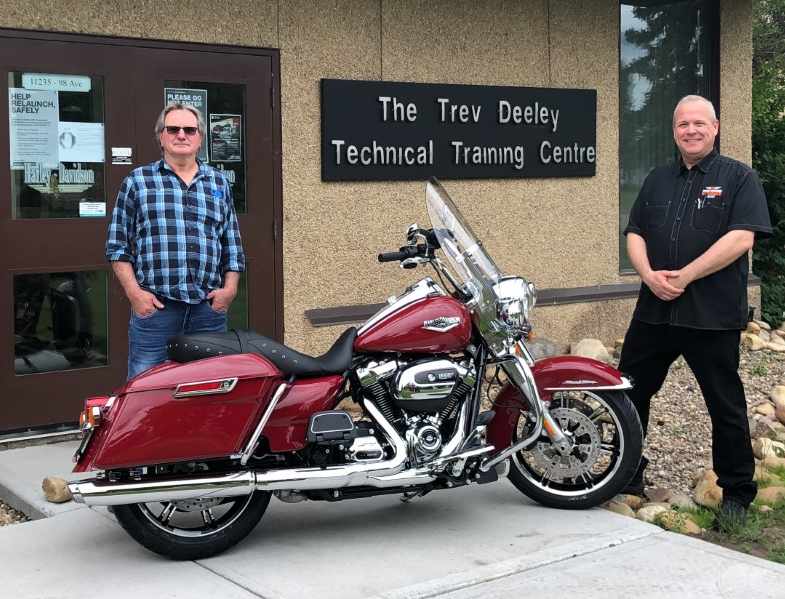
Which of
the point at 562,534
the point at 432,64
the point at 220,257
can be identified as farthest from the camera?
the point at 432,64

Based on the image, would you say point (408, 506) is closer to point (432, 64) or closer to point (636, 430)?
point (636, 430)

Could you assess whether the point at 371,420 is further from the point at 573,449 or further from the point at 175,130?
the point at 175,130

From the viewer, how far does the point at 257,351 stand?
4.30m

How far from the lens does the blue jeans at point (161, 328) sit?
475 cm

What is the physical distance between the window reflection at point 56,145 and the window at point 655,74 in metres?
4.62

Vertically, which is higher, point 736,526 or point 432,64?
point 432,64

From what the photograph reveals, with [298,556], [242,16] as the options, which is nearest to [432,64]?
[242,16]

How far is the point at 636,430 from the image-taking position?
15.6ft

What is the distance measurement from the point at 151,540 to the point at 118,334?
2.45 m

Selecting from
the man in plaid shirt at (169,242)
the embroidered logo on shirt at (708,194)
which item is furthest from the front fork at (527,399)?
the man in plaid shirt at (169,242)

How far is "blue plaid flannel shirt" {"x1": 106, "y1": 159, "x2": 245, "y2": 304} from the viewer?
185 inches

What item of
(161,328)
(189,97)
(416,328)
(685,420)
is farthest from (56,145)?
(685,420)

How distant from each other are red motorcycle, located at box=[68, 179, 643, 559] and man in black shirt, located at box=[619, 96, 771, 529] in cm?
39

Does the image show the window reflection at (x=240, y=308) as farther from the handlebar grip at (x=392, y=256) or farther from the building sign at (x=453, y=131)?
the handlebar grip at (x=392, y=256)
